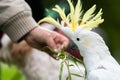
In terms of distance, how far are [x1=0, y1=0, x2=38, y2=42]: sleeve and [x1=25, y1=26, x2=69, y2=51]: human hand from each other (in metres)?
0.05

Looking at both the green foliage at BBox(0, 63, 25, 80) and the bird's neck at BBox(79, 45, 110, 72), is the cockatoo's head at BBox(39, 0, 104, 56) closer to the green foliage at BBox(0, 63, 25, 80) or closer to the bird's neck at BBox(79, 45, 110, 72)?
the bird's neck at BBox(79, 45, 110, 72)

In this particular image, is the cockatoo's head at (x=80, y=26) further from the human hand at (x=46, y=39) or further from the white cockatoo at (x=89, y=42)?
the human hand at (x=46, y=39)

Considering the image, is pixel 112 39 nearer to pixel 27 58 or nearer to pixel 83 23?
pixel 27 58

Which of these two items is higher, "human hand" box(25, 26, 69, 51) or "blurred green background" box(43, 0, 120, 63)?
"blurred green background" box(43, 0, 120, 63)

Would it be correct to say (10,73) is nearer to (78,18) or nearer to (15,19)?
(15,19)

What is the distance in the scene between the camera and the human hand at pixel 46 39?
3.10 m

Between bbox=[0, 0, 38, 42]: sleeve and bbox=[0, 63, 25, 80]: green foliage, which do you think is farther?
bbox=[0, 63, 25, 80]: green foliage

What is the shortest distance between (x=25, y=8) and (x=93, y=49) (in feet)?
2.97

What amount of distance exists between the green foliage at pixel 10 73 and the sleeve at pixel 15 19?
2.34 m

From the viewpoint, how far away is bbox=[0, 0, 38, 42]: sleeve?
338 centimetres

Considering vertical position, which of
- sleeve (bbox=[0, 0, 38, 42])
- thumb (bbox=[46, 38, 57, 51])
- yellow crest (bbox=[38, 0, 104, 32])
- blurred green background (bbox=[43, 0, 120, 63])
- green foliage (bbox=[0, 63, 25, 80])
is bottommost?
yellow crest (bbox=[38, 0, 104, 32])

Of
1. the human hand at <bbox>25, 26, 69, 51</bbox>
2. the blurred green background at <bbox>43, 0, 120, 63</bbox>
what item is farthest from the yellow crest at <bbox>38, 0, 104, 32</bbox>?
the blurred green background at <bbox>43, 0, 120, 63</bbox>

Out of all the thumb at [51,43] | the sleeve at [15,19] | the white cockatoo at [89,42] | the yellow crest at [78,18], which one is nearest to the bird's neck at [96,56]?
the white cockatoo at [89,42]


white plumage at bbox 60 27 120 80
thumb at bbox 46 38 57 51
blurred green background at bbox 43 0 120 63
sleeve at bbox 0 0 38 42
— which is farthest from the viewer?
blurred green background at bbox 43 0 120 63
